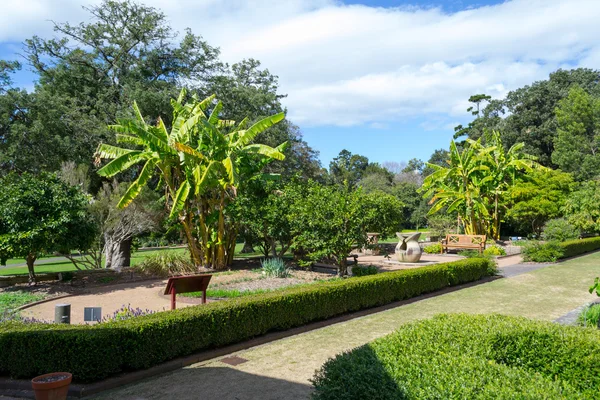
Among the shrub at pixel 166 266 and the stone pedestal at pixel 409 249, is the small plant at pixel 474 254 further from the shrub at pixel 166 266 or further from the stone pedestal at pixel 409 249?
the shrub at pixel 166 266

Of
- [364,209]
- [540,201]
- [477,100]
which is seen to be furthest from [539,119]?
[364,209]

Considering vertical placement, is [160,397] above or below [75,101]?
below

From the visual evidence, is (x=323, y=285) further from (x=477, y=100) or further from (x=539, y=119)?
(x=477, y=100)

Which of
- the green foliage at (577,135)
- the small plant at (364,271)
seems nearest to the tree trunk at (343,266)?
the small plant at (364,271)

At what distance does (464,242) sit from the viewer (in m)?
24.2

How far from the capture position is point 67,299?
11875 mm

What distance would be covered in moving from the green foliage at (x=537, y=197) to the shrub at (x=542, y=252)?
8.36m

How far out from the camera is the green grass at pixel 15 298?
10586 millimetres

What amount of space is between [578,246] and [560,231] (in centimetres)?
223

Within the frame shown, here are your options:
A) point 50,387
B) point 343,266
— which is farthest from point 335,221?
point 50,387

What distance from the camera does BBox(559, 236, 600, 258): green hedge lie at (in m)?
21.1

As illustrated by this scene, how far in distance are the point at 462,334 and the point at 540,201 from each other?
27.1 meters

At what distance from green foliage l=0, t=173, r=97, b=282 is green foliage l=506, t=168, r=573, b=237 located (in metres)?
26.2

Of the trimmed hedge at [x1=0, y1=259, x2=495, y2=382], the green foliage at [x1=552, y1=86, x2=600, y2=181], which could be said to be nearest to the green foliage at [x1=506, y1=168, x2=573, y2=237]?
the green foliage at [x1=552, y1=86, x2=600, y2=181]
